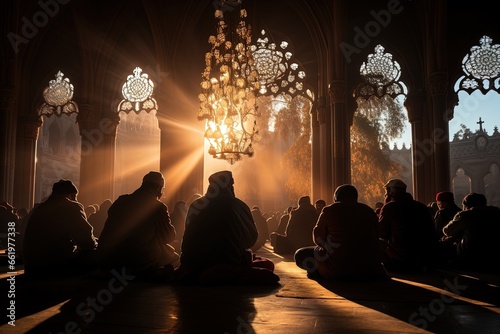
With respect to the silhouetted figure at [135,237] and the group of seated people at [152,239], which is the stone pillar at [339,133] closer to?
the group of seated people at [152,239]

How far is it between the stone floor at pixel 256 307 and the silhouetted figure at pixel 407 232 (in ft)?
2.29

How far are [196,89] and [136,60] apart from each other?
2.76 meters

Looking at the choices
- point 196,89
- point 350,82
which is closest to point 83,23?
point 196,89

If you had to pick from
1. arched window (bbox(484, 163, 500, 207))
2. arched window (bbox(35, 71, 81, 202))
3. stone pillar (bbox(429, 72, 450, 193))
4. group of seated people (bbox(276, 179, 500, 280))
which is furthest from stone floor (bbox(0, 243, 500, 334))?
arched window (bbox(484, 163, 500, 207))

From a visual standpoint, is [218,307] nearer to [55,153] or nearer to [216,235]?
[216,235]

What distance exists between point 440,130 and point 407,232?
→ 22.5 feet

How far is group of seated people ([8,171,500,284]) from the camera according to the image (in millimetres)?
4625

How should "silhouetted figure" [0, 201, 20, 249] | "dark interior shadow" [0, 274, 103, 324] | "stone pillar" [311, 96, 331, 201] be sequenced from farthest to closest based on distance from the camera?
"stone pillar" [311, 96, 331, 201] → "silhouetted figure" [0, 201, 20, 249] → "dark interior shadow" [0, 274, 103, 324]

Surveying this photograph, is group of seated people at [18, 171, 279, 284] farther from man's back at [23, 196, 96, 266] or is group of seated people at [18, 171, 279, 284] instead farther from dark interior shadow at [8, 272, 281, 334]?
dark interior shadow at [8, 272, 281, 334]

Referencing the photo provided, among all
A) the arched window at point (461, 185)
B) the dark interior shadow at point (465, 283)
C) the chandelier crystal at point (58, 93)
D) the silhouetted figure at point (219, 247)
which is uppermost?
the chandelier crystal at point (58, 93)

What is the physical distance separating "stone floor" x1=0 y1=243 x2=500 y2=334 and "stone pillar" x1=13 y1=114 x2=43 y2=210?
10.7 m

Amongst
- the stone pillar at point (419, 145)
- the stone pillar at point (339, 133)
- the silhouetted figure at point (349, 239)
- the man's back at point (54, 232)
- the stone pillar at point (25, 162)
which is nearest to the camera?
the silhouetted figure at point (349, 239)

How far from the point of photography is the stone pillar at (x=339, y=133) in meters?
11.8

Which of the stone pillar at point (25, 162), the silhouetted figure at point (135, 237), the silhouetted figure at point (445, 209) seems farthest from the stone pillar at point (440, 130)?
the stone pillar at point (25, 162)
